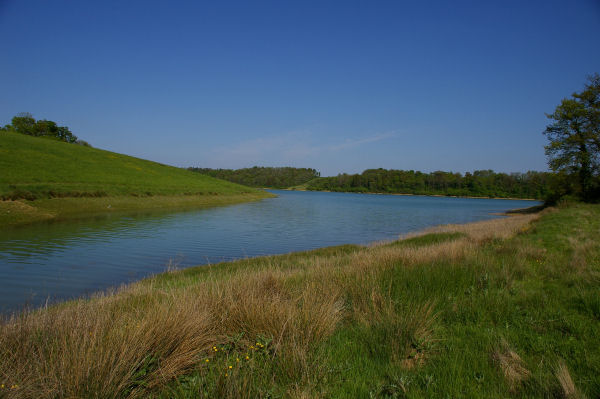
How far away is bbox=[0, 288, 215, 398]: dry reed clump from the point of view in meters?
2.65

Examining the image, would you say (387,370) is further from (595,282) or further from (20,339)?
(595,282)

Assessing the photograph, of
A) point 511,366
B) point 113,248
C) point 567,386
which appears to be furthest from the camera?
point 113,248

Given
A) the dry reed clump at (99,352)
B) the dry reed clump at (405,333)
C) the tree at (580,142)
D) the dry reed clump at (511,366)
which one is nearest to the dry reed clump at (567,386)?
the dry reed clump at (511,366)

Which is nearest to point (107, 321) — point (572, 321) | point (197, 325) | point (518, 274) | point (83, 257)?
point (197, 325)

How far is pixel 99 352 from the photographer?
9.36 ft

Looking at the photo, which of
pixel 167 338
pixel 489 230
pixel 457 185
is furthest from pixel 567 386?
pixel 457 185

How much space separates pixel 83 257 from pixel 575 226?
79.7 feet

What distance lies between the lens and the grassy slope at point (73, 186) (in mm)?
26578

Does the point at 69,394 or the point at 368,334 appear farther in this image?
the point at 368,334

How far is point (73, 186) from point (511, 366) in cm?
4158

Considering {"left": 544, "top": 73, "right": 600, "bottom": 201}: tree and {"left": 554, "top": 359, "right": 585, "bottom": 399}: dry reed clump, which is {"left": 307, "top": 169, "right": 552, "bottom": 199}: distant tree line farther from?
{"left": 554, "top": 359, "right": 585, "bottom": 399}: dry reed clump

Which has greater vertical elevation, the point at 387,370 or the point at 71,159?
the point at 71,159

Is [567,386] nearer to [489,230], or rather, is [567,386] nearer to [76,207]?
[489,230]

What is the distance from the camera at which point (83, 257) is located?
14.1m
